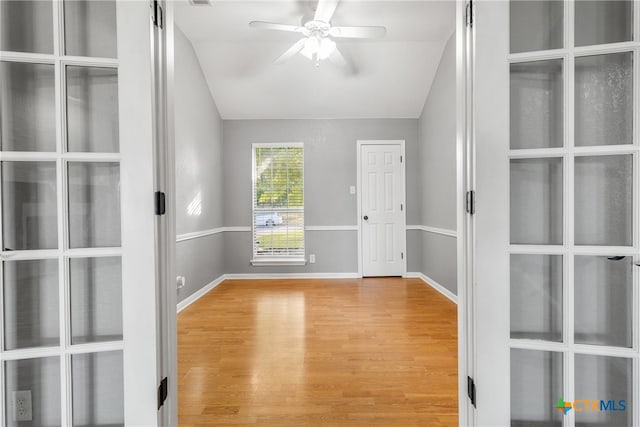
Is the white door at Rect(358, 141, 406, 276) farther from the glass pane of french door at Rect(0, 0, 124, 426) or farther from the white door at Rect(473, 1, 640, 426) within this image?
the glass pane of french door at Rect(0, 0, 124, 426)

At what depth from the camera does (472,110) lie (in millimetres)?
1273

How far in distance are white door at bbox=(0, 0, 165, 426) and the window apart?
4021mm

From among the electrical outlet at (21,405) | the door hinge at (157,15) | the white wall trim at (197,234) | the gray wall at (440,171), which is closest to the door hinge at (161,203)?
the door hinge at (157,15)

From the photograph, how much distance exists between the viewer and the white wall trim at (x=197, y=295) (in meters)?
3.67

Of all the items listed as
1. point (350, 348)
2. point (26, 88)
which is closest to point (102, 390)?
point (26, 88)

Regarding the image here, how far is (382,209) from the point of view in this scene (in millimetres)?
5234

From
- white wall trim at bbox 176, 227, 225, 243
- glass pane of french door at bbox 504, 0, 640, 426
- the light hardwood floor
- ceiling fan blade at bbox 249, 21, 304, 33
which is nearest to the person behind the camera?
glass pane of french door at bbox 504, 0, 640, 426

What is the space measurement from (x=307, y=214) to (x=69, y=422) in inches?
165

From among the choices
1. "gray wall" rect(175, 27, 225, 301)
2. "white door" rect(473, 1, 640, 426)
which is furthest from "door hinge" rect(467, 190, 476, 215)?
"gray wall" rect(175, 27, 225, 301)

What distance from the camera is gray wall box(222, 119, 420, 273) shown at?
5262mm

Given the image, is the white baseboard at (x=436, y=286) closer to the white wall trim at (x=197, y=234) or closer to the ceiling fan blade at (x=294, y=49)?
the white wall trim at (x=197, y=234)

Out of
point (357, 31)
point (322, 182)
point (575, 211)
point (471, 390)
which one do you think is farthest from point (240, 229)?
point (575, 211)

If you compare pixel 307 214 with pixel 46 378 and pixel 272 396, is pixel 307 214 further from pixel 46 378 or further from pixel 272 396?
pixel 46 378

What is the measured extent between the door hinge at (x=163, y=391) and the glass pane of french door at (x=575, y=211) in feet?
4.47
